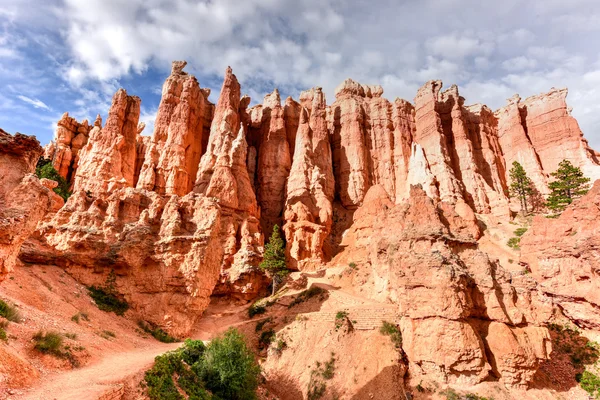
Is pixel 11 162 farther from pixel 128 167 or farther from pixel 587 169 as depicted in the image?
pixel 587 169

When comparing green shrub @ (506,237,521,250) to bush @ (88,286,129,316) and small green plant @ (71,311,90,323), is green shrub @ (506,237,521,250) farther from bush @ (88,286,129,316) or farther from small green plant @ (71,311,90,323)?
small green plant @ (71,311,90,323)

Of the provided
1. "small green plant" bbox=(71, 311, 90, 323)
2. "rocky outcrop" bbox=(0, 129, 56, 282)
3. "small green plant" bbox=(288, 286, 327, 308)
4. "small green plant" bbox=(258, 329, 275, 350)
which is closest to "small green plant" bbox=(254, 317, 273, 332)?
"small green plant" bbox=(258, 329, 275, 350)

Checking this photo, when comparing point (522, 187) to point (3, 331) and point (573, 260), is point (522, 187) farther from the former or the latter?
point (3, 331)

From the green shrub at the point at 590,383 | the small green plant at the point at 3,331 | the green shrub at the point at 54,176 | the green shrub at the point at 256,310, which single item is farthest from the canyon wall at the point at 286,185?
the small green plant at the point at 3,331

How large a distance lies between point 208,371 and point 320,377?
8657 mm

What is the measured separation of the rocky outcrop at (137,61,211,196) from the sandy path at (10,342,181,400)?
3304 cm

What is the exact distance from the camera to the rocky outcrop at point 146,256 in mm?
21953

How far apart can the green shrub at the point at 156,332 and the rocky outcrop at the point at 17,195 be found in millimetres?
11172

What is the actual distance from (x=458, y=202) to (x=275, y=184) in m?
27.5

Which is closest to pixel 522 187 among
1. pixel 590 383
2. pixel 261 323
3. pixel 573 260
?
pixel 573 260

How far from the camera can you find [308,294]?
33.7m

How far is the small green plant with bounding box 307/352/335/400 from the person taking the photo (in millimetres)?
21656

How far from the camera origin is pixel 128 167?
46594 mm

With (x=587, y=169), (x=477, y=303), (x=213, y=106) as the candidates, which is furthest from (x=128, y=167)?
(x=587, y=169)
